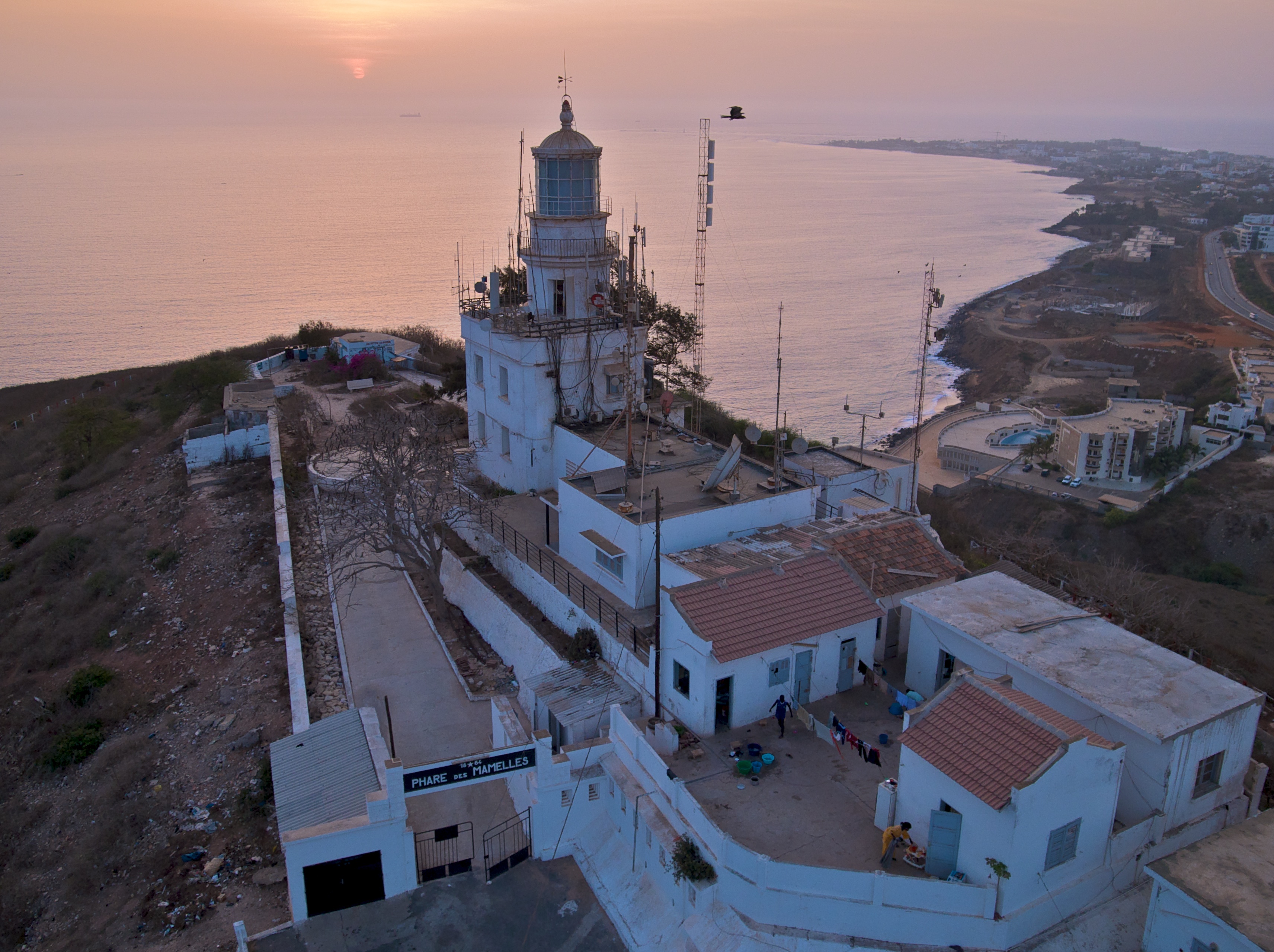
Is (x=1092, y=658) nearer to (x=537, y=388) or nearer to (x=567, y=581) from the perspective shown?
(x=567, y=581)

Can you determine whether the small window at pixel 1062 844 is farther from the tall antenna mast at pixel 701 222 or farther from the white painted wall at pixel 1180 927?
the tall antenna mast at pixel 701 222

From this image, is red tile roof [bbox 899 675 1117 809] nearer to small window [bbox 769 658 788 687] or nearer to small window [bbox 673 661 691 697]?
small window [bbox 769 658 788 687]

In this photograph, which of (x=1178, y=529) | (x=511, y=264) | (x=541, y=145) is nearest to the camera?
(x=541, y=145)

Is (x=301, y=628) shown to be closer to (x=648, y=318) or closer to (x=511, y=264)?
(x=511, y=264)

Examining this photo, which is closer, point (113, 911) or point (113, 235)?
point (113, 911)

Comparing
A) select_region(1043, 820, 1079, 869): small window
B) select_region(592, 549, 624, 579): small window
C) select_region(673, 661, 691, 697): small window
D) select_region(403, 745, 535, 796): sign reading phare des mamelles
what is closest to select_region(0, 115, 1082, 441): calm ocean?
select_region(592, 549, 624, 579): small window

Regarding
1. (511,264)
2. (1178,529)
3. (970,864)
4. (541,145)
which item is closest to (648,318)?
(511,264)
